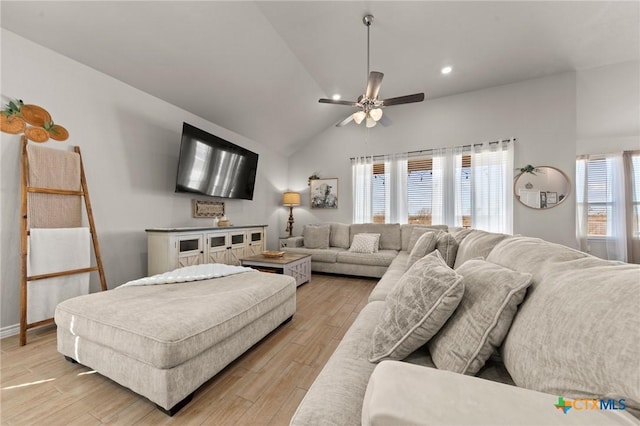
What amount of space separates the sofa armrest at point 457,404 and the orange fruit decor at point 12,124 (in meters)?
3.28

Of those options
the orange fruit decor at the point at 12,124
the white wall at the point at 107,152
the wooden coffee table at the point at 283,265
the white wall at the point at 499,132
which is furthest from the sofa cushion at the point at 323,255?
the orange fruit decor at the point at 12,124

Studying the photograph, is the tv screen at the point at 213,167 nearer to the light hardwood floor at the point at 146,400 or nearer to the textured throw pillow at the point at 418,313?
the light hardwood floor at the point at 146,400

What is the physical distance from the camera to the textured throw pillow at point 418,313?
0.89 meters

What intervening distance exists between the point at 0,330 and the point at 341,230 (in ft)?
13.6

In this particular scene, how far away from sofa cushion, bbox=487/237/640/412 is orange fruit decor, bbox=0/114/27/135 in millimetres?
3614

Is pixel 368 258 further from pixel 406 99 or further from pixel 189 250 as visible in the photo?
pixel 189 250

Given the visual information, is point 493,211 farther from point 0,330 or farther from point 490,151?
point 0,330

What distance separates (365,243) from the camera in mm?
4199

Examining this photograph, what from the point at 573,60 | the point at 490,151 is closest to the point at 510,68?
the point at 573,60

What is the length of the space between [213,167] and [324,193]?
246cm

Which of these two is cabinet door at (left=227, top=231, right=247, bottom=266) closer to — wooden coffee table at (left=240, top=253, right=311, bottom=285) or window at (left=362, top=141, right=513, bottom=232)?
wooden coffee table at (left=240, top=253, right=311, bottom=285)

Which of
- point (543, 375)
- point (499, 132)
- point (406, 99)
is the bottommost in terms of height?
point (543, 375)

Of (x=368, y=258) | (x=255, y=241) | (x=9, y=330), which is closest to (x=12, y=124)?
(x=9, y=330)

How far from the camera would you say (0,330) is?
2006 mm
